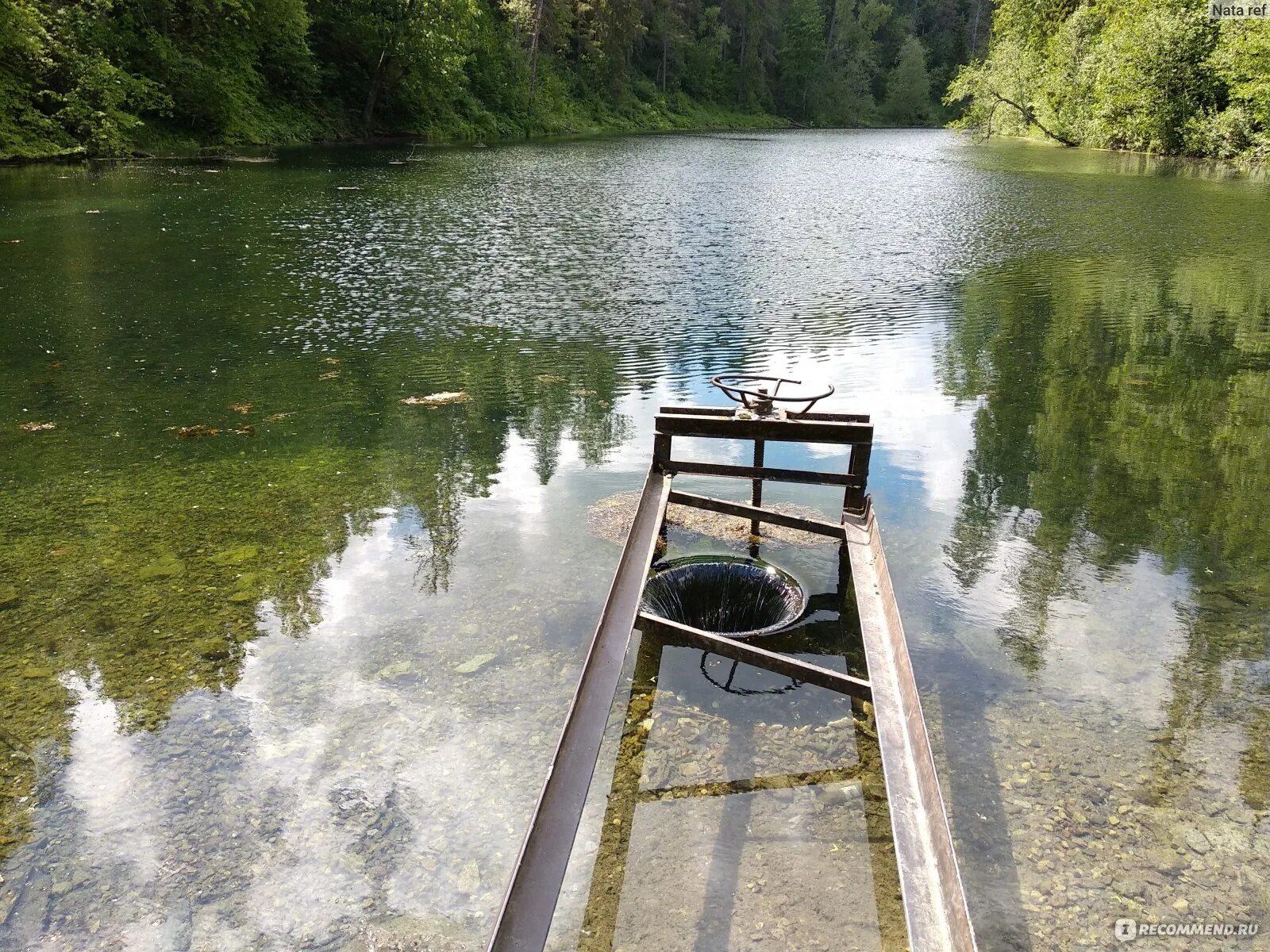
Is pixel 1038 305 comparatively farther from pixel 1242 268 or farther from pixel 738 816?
pixel 738 816

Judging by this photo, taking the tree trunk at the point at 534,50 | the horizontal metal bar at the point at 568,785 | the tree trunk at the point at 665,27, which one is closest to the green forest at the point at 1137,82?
the tree trunk at the point at 534,50

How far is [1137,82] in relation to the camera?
3616 cm

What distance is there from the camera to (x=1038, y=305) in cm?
1252

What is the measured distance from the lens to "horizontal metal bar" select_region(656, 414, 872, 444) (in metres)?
5.62

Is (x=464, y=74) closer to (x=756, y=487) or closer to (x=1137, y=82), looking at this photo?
(x=1137, y=82)

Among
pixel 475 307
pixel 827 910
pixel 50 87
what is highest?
pixel 50 87

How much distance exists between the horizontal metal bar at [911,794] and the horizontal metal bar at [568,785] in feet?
3.52

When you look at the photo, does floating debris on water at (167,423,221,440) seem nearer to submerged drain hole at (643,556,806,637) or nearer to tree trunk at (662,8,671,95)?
submerged drain hole at (643,556,806,637)

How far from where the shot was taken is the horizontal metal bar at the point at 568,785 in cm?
266

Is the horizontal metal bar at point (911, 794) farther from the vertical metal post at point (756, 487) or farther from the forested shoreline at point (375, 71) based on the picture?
the forested shoreline at point (375, 71)

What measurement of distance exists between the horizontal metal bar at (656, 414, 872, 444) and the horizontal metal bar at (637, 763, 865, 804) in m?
2.34

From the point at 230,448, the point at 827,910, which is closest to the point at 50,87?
the point at 230,448

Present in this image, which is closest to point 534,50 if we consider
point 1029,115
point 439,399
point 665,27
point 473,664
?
point 665,27

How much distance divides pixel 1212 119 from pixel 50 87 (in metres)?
37.9
